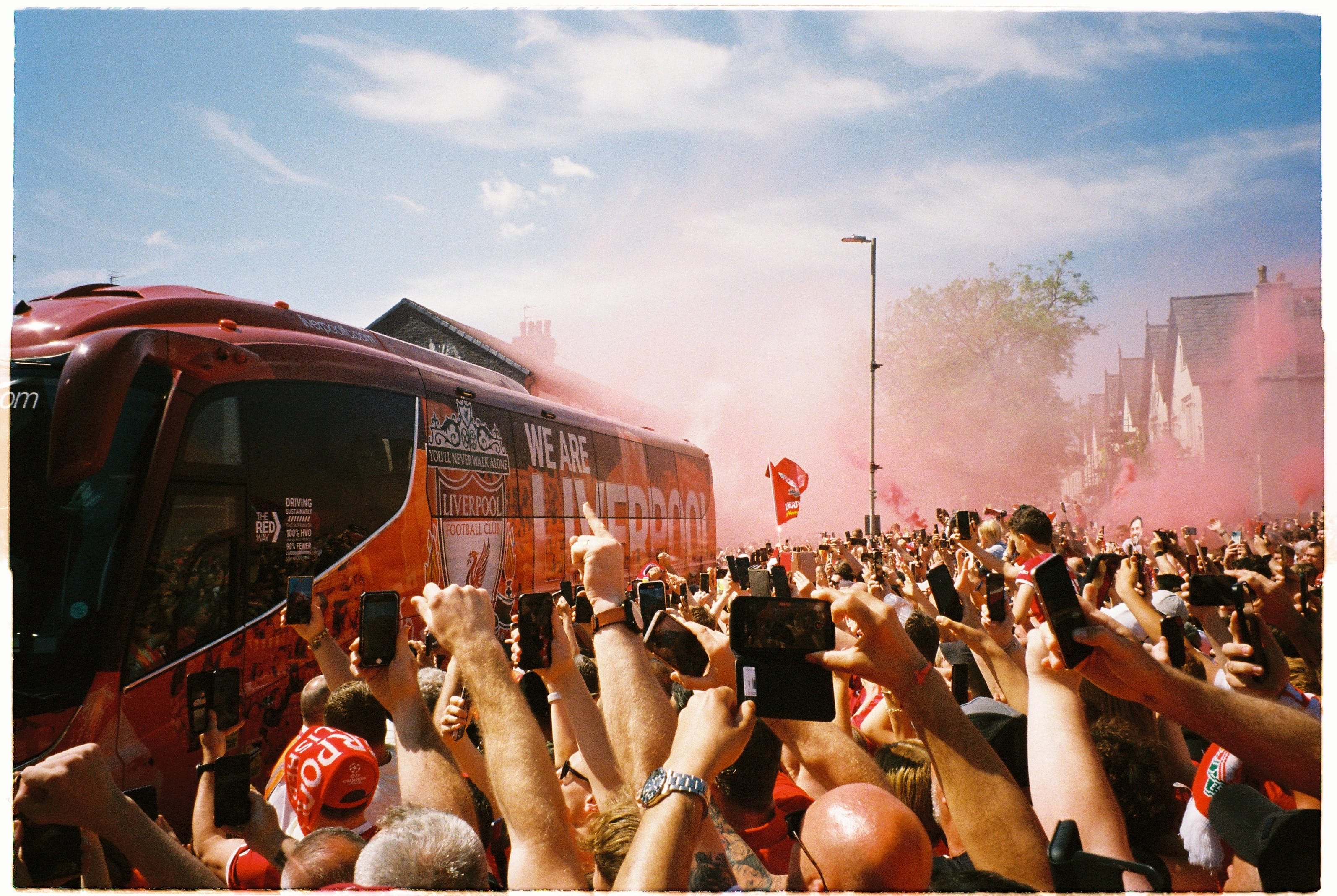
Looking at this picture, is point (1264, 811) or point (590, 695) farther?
point (590, 695)

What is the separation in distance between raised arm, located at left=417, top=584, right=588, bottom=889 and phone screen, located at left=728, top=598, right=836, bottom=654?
1.80 feet

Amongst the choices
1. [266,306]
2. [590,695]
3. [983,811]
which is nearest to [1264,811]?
[983,811]

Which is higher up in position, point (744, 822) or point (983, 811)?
point (983, 811)

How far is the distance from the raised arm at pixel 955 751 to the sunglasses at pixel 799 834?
0.34m

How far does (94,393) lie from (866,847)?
15.0 ft

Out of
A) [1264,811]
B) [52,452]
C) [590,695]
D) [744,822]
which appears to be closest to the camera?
[1264,811]

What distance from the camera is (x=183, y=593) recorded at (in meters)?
5.18

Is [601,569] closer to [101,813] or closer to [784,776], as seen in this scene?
[784,776]

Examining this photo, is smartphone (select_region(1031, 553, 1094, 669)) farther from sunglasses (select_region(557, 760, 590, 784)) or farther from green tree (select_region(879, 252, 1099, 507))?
green tree (select_region(879, 252, 1099, 507))

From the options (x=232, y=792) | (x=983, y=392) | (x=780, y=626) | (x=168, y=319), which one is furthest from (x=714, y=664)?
(x=983, y=392)

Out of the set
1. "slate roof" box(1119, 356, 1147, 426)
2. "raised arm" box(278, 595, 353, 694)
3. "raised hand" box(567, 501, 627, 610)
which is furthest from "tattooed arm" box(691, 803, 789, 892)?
"slate roof" box(1119, 356, 1147, 426)

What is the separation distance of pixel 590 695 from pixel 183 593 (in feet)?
11.0

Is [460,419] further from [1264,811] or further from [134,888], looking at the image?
[1264,811]

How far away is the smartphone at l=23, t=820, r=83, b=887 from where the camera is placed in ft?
6.97
